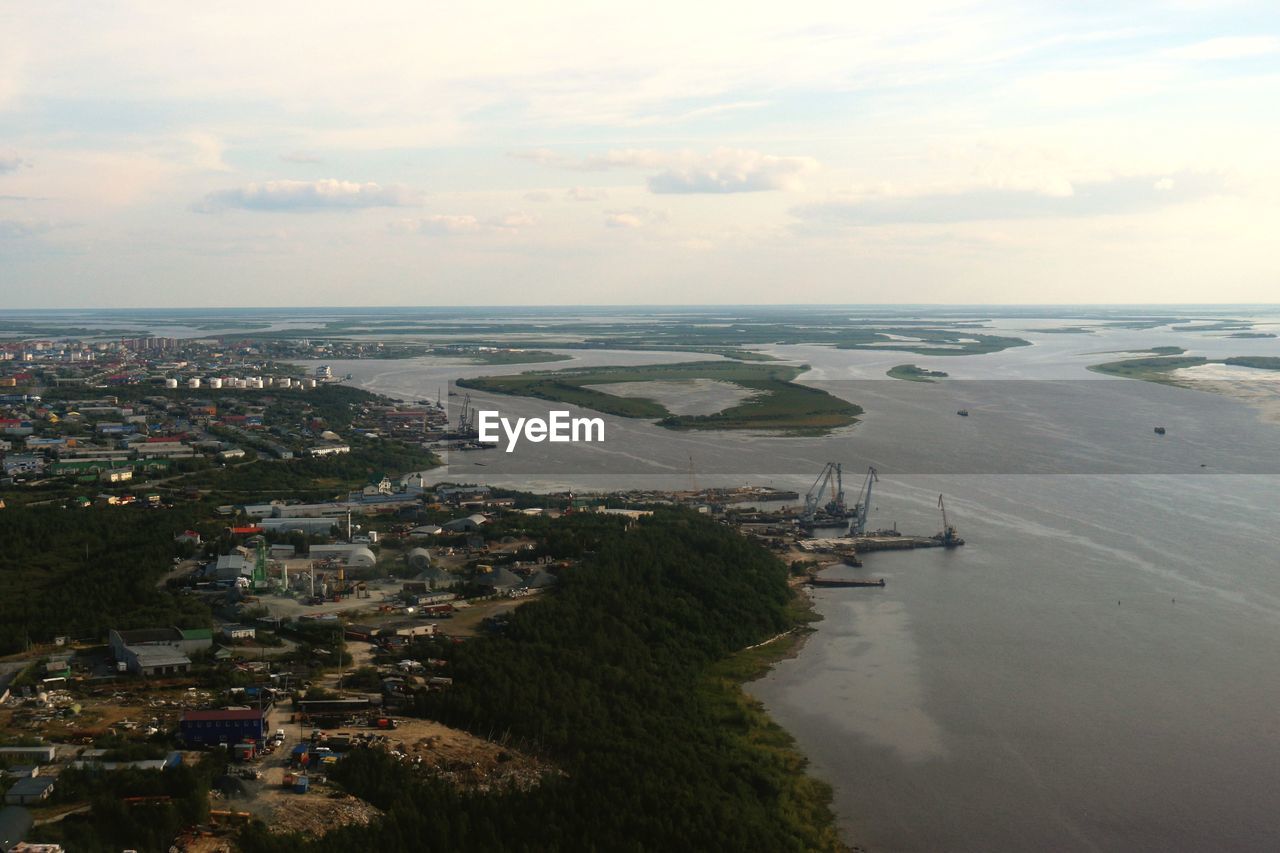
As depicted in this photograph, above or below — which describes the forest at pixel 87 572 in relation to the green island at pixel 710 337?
below

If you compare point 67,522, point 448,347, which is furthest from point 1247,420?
point 448,347

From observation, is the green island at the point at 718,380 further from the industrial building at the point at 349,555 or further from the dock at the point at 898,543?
the industrial building at the point at 349,555

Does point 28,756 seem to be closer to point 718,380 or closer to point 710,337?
point 718,380

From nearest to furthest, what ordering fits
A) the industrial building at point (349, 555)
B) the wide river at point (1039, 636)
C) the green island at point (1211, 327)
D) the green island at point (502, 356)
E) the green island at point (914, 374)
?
the wide river at point (1039, 636), the industrial building at point (349, 555), the green island at point (914, 374), the green island at point (502, 356), the green island at point (1211, 327)

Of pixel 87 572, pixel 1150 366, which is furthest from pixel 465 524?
pixel 1150 366

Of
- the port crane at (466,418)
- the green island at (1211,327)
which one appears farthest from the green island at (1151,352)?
the port crane at (466,418)

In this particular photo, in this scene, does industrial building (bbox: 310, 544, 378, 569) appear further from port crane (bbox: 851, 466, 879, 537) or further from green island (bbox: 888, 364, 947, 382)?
green island (bbox: 888, 364, 947, 382)

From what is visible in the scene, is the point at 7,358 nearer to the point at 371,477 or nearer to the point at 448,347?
the point at 448,347
